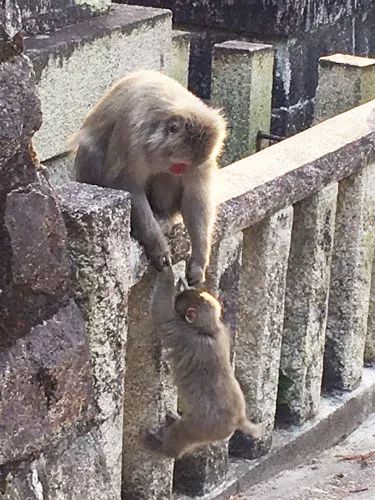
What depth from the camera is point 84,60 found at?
17.6ft

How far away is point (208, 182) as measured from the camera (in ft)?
12.1

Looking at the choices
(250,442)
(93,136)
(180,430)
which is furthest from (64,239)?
(250,442)

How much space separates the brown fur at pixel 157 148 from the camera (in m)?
3.62

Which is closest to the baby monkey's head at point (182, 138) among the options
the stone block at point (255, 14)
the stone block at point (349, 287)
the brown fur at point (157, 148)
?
the brown fur at point (157, 148)

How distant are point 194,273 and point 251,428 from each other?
58cm

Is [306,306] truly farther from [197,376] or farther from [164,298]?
[164,298]

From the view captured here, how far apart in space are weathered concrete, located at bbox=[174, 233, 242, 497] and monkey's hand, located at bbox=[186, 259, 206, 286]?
16 cm

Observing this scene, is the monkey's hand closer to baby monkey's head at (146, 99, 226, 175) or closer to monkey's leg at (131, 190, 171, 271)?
monkey's leg at (131, 190, 171, 271)

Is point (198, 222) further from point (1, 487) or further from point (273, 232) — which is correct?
point (1, 487)

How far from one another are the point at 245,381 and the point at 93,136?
91 cm

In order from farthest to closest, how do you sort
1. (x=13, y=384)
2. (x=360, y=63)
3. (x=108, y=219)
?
(x=360, y=63) < (x=108, y=219) < (x=13, y=384)

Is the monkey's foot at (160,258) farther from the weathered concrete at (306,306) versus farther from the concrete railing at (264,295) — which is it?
the weathered concrete at (306,306)

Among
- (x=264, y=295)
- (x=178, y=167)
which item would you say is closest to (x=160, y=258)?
(x=178, y=167)

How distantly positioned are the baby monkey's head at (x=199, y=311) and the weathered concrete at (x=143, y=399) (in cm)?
10
